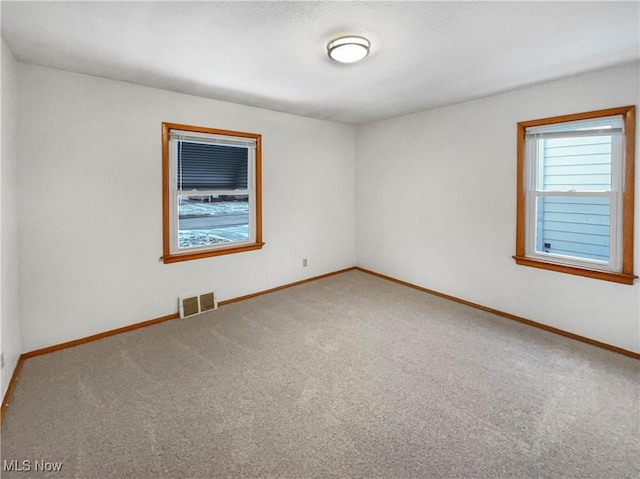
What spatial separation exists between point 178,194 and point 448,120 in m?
A: 3.20

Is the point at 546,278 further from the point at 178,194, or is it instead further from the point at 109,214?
the point at 109,214

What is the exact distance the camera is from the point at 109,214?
119 inches

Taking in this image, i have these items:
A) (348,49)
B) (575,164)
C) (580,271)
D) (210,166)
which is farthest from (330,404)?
(575,164)

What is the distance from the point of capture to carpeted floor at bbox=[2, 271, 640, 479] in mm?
1661

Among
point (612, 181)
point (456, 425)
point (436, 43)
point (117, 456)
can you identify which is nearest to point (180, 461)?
point (117, 456)

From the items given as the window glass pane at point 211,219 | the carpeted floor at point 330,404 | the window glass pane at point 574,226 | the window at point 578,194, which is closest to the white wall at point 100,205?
the window glass pane at point 211,219

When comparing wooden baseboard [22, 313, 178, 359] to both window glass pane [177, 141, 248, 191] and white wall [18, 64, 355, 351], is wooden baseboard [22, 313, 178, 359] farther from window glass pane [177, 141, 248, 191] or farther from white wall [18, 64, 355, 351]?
window glass pane [177, 141, 248, 191]

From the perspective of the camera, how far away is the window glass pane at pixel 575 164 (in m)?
2.84

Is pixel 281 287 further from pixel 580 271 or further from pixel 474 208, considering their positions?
pixel 580 271

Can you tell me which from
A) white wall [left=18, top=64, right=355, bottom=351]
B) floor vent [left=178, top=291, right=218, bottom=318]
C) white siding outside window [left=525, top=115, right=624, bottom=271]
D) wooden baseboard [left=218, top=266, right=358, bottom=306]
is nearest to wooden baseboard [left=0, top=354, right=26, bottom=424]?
white wall [left=18, top=64, right=355, bottom=351]

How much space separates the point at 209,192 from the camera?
371 centimetres

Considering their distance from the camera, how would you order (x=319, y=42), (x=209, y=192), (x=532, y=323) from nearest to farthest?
(x=319, y=42) < (x=532, y=323) < (x=209, y=192)

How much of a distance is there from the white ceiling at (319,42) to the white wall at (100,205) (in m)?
0.25

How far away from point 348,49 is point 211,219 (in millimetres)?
2434
